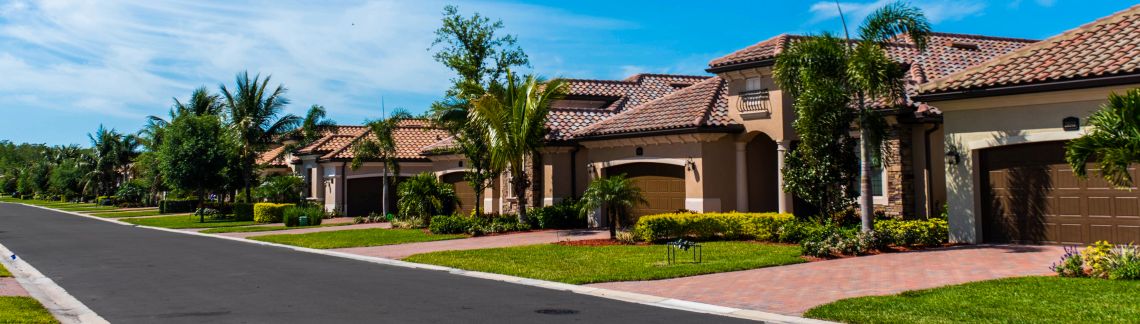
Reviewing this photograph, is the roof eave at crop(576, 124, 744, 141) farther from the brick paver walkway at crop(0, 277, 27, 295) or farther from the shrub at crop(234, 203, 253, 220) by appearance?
the shrub at crop(234, 203, 253, 220)

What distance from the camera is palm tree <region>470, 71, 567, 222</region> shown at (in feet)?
82.7

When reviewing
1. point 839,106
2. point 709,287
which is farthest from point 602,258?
point 839,106

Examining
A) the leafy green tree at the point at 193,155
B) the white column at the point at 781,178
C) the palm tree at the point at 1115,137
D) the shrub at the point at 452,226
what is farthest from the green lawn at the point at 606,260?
the leafy green tree at the point at 193,155

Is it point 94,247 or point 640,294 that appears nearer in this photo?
point 640,294

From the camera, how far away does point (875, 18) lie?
1705 cm

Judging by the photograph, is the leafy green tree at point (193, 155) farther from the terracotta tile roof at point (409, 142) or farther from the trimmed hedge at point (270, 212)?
the terracotta tile roof at point (409, 142)

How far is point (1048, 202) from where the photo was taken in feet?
54.3

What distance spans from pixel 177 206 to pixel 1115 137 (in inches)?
2254

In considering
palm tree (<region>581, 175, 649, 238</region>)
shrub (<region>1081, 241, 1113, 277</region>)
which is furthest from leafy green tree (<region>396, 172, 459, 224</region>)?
shrub (<region>1081, 241, 1113, 277</region>)

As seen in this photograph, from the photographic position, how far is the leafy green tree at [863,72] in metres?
16.5

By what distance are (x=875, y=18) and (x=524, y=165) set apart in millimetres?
15495

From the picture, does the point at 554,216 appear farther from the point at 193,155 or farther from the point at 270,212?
the point at 193,155

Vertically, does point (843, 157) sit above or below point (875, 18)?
below

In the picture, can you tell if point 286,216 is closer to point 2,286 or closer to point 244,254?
point 244,254
